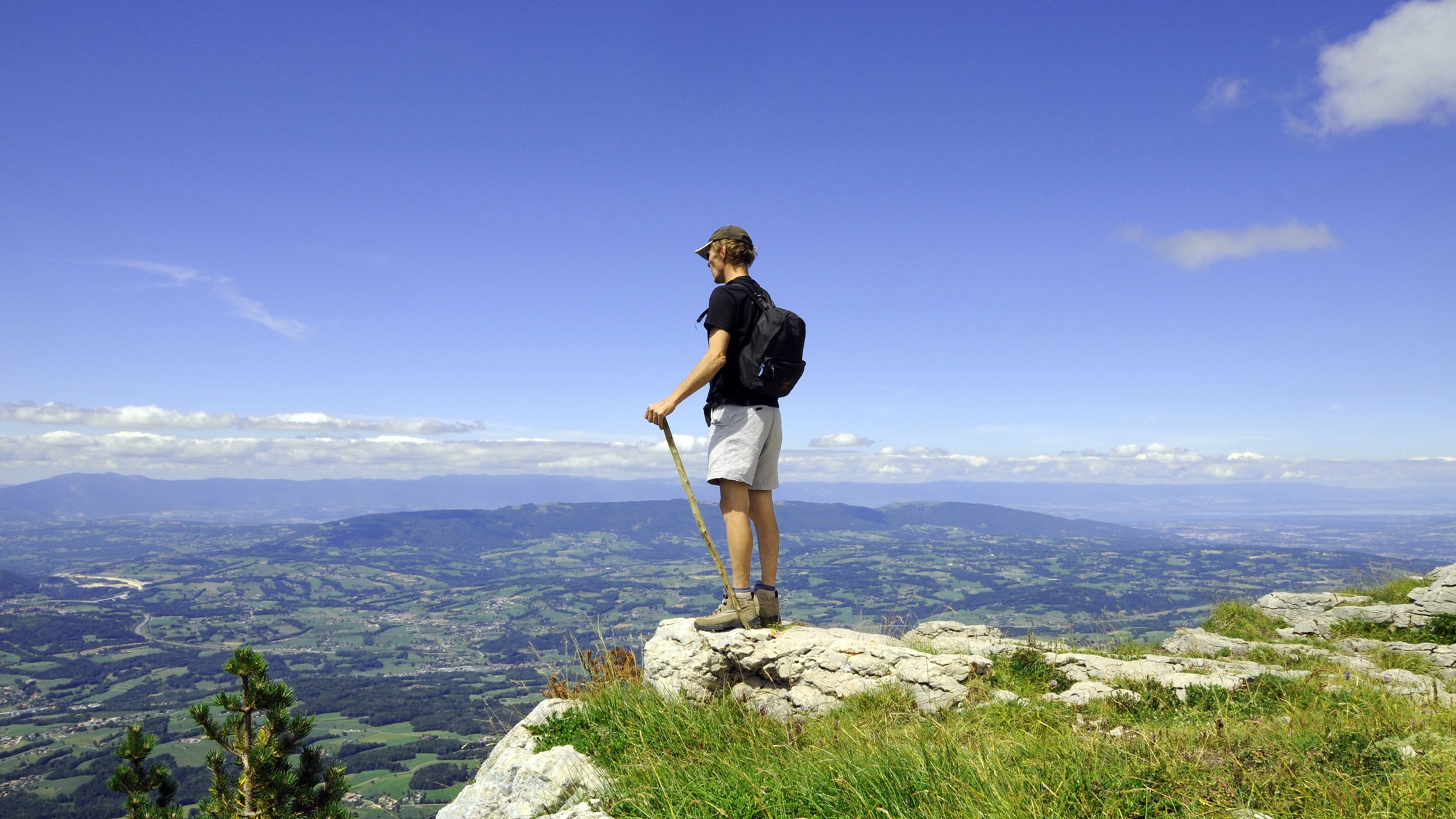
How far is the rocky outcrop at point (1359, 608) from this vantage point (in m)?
10.2

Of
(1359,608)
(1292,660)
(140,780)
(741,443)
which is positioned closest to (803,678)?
(741,443)

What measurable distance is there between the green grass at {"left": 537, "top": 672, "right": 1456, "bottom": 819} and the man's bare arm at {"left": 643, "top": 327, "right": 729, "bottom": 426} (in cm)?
227

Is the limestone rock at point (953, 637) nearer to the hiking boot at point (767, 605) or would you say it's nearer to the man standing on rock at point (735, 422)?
the hiking boot at point (767, 605)

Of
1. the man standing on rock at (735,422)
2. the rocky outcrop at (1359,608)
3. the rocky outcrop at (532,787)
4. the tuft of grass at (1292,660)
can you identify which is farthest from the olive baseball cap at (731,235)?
the rocky outcrop at (1359,608)

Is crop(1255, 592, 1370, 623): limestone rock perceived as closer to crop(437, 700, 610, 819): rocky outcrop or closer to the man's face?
the man's face

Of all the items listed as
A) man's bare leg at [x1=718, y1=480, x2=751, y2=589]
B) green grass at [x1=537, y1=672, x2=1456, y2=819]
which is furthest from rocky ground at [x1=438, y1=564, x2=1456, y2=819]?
man's bare leg at [x1=718, y1=480, x2=751, y2=589]

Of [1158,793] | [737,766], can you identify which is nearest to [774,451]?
[737,766]

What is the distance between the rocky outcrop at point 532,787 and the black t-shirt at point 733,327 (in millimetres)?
3051

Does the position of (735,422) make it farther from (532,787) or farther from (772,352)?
(532,787)

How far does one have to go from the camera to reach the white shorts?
606cm

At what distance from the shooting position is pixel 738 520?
20.0 ft

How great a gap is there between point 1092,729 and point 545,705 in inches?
169

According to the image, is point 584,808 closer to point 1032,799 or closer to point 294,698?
point 1032,799

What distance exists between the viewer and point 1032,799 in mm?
3396
